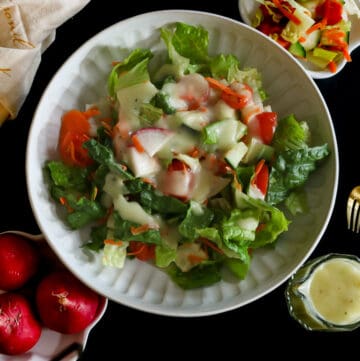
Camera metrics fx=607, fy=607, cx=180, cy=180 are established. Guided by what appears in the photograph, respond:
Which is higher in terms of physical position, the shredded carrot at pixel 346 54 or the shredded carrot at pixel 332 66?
the shredded carrot at pixel 346 54

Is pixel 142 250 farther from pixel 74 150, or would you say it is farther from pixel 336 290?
pixel 336 290

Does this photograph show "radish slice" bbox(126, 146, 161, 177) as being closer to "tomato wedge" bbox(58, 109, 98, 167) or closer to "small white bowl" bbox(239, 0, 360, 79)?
"tomato wedge" bbox(58, 109, 98, 167)

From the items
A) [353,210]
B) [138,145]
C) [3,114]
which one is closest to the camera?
[138,145]

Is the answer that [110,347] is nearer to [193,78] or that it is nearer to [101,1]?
[193,78]

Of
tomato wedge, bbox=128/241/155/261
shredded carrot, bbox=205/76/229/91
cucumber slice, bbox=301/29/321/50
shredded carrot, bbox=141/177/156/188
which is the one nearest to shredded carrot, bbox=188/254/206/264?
tomato wedge, bbox=128/241/155/261

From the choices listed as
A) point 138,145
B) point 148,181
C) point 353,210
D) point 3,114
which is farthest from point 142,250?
point 353,210

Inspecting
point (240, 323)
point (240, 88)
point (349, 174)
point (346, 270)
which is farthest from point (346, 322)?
point (240, 88)

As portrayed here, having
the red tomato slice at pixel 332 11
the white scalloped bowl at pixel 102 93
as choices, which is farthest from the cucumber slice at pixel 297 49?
the white scalloped bowl at pixel 102 93

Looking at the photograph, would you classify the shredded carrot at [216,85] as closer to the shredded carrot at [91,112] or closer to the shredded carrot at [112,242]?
the shredded carrot at [91,112]
